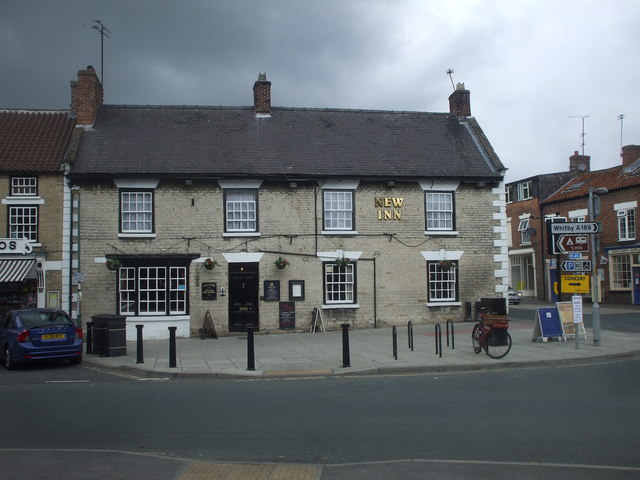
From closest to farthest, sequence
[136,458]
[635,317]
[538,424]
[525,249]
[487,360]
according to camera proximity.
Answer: [136,458], [538,424], [487,360], [635,317], [525,249]

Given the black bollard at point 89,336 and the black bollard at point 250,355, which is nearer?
the black bollard at point 250,355

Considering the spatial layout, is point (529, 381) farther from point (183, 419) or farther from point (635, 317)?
point (635, 317)

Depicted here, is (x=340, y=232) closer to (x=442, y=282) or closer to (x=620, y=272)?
(x=442, y=282)

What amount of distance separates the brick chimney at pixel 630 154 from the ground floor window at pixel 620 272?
5.83 meters

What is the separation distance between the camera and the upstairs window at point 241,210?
22281 millimetres

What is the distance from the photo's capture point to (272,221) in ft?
73.4

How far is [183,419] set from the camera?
8703mm

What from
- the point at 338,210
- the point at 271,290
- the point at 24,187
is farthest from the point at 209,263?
the point at 24,187

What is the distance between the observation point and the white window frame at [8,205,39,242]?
21.4m

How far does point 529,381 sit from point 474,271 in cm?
1240

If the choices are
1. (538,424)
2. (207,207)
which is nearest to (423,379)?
(538,424)

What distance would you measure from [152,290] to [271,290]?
4.22 m

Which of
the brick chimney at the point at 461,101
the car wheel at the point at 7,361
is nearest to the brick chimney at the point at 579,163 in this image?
the brick chimney at the point at 461,101

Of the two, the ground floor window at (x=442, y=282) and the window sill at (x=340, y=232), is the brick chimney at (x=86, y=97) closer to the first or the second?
the window sill at (x=340, y=232)
